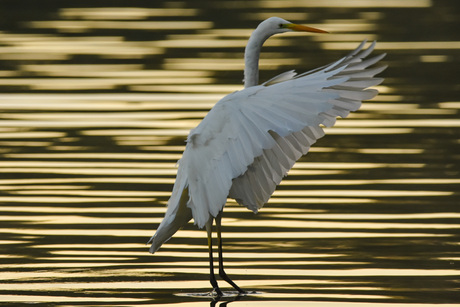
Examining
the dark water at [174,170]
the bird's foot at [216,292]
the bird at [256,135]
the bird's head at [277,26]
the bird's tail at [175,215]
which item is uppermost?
the bird's head at [277,26]

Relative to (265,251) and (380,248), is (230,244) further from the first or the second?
(380,248)

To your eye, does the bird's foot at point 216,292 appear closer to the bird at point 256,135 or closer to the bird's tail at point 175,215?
the bird at point 256,135

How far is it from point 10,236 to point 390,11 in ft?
51.0

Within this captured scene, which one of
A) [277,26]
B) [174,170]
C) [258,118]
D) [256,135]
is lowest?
[174,170]

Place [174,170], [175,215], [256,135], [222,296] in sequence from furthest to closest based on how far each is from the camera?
[174,170]
[175,215]
[222,296]
[256,135]

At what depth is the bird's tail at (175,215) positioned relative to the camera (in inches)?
397

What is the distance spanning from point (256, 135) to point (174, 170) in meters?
4.75

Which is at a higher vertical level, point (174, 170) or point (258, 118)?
point (258, 118)

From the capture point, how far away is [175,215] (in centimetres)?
1010

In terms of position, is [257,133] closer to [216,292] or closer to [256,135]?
[256,135]

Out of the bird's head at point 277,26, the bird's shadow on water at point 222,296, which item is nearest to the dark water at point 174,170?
the bird's shadow on water at point 222,296

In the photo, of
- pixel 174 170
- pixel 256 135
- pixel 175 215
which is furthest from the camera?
pixel 174 170

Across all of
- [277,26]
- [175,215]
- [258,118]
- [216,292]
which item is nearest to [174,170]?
[277,26]

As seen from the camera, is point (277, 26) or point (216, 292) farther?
point (277, 26)
